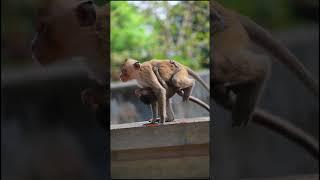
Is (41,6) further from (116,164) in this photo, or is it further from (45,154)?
(116,164)

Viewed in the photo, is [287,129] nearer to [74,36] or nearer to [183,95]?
[183,95]

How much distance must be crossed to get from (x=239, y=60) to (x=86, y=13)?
0.63 metres

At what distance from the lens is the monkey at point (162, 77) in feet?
6.08

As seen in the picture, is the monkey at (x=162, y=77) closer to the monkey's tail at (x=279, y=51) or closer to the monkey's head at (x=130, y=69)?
the monkey's head at (x=130, y=69)

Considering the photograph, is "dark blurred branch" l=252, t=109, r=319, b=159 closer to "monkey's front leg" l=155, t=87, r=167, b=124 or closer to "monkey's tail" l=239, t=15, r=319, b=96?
"monkey's tail" l=239, t=15, r=319, b=96

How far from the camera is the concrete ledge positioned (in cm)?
198

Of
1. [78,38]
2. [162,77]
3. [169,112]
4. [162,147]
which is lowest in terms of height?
[162,147]

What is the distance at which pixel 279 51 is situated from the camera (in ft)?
6.60

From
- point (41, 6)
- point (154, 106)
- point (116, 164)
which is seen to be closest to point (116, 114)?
point (116, 164)

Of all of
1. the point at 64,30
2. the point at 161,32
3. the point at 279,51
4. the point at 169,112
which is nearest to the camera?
the point at 64,30

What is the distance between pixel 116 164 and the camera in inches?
93.2

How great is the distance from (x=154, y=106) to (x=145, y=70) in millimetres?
146

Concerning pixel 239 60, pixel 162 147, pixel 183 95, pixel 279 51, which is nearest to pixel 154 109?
pixel 183 95

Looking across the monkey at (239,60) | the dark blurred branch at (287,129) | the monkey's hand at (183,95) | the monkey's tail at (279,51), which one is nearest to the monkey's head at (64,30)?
the monkey's hand at (183,95)
